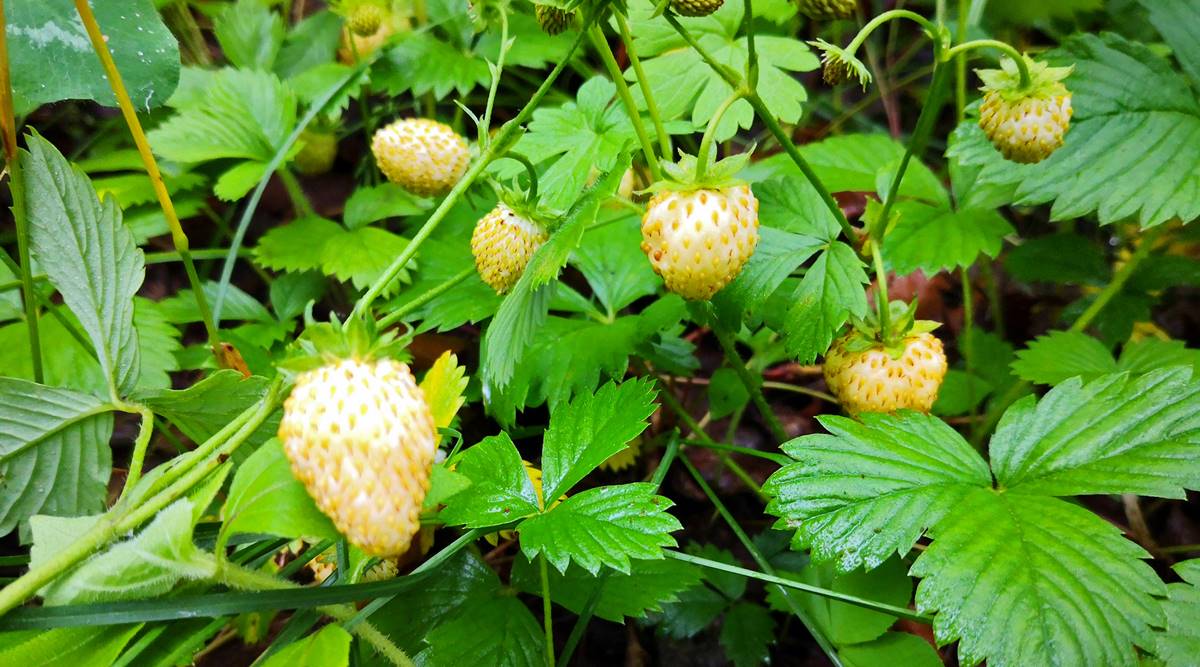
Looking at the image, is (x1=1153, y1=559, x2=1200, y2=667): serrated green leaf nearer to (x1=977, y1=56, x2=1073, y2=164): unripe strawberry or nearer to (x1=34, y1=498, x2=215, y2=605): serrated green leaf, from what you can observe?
(x1=977, y1=56, x2=1073, y2=164): unripe strawberry

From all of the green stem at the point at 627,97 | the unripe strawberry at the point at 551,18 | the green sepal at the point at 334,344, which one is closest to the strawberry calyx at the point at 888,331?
the green stem at the point at 627,97

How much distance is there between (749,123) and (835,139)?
530 millimetres

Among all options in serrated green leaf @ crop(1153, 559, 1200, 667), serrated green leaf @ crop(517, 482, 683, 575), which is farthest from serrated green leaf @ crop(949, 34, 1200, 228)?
serrated green leaf @ crop(517, 482, 683, 575)

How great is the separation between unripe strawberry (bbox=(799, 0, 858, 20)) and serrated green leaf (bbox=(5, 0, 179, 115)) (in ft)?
3.26

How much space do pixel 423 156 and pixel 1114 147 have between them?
1302mm

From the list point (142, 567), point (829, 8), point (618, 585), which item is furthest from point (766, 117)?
point (142, 567)

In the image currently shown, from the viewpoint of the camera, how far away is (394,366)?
0.78 meters

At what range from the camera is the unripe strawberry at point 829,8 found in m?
1.12

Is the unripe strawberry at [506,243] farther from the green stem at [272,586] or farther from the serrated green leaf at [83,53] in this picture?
the serrated green leaf at [83,53]

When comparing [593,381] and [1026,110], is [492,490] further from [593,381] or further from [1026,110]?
[1026,110]

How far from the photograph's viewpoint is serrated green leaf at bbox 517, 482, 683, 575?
0.98 meters

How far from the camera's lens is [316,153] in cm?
224

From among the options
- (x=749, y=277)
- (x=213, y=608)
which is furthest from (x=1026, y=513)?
(x=213, y=608)

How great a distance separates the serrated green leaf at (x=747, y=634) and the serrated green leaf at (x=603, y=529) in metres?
0.50
